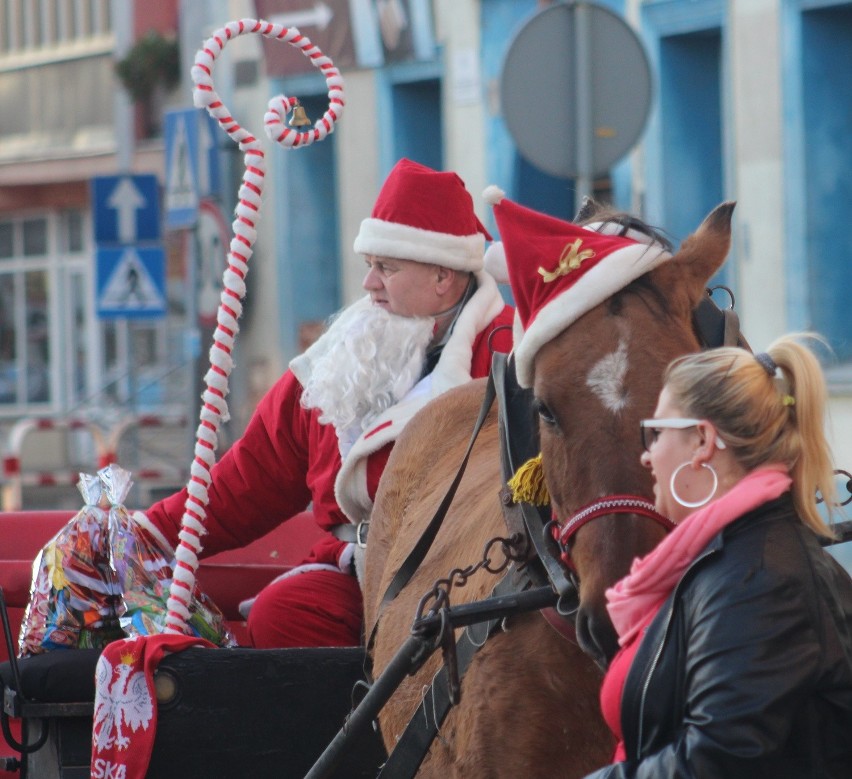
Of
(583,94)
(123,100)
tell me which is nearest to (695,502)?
(583,94)

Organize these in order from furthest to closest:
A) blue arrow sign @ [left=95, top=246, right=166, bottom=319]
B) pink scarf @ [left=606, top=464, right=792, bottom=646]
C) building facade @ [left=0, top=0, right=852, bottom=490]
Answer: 1. blue arrow sign @ [left=95, top=246, right=166, bottom=319]
2. building facade @ [left=0, top=0, right=852, bottom=490]
3. pink scarf @ [left=606, top=464, right=792, bottom=646]

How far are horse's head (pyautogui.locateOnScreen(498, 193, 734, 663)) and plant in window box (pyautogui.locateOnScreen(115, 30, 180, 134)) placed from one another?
57.4 feet

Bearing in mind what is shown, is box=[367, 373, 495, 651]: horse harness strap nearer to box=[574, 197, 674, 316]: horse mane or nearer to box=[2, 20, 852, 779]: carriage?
box=[2, 20, 852, 779]: carriage

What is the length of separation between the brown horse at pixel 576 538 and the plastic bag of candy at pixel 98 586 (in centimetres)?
86

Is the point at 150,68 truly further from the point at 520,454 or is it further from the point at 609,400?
the point at 609,400

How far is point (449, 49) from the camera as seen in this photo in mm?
14695

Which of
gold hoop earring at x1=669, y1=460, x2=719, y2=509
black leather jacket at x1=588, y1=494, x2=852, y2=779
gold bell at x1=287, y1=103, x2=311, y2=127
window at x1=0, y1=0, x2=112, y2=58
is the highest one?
window at x1=0, y1=0, x2=112, y2=58

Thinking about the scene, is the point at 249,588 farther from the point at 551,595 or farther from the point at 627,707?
the point at 627,707

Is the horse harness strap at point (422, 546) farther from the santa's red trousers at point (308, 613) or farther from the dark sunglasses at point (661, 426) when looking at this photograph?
the dark sunglasses at point (661, 426)

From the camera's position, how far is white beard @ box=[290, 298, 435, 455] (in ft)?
14.8

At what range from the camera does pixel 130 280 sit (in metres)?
11.6

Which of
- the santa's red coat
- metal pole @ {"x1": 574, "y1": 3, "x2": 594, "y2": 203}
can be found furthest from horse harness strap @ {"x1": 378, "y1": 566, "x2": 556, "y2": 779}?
metal pole @ {"x1": 574, "y1": 3, "x2": 594, "y2": 203}

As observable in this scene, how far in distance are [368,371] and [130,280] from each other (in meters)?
7.38

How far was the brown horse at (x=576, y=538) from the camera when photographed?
9.10 ft
